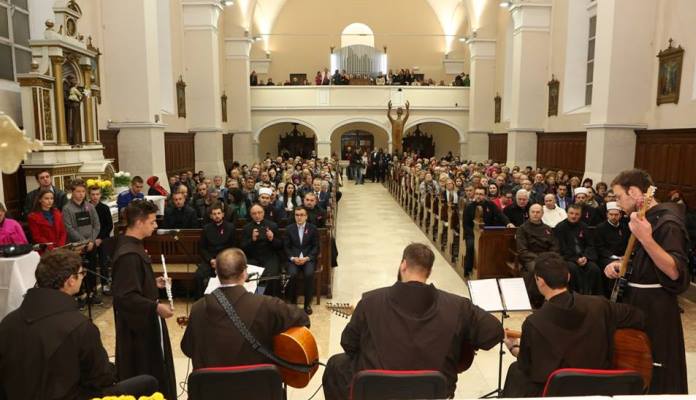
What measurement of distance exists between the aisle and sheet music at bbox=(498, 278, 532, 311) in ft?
3.44

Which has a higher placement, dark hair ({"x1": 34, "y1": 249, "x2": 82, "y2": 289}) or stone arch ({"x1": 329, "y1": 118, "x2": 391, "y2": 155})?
stone arch ({"x1": 329, "y1": 118, "x2": 391, "y2": 155})

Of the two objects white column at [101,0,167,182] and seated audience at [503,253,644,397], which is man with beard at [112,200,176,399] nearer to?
seated audience at [503,253,644,397]

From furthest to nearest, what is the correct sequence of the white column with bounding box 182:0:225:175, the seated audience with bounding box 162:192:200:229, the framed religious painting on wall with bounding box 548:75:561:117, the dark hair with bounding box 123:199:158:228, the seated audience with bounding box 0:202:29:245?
the white column with bounding box 182:0:225:175, the framed religious painting on wall with bounding box 548:75:561:117, the seated audience with bounding box 162:192:200:229, the seated audience with bounding box 0:202:29:245, the dark hair with bounding box 123:199:158:228

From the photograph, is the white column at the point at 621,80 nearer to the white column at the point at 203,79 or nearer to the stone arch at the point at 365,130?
the white column at the point at 203,79

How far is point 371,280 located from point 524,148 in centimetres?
1159

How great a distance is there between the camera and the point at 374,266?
29.7 feet

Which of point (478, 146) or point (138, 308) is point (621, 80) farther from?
point (478, 146)

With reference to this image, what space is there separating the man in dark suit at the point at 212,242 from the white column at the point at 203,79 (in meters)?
12.2

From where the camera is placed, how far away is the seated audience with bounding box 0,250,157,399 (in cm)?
240

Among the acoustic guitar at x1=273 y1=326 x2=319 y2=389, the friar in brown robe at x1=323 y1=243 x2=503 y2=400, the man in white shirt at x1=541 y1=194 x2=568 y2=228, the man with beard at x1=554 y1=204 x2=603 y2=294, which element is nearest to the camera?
the friar in brown robe at x1=323 y1=243 x2=503 y2=400

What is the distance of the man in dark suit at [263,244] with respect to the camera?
21.8 feet

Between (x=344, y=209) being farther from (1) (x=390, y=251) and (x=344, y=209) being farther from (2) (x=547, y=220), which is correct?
(2) (x=547, y=220)

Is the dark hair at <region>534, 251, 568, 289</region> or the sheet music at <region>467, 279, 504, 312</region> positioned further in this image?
the sheet music at <region>467, 279, 504, 312</region>

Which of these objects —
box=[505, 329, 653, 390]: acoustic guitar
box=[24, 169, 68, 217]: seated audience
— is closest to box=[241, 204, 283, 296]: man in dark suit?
box=[24, 169, 68, 217]: seated audience
